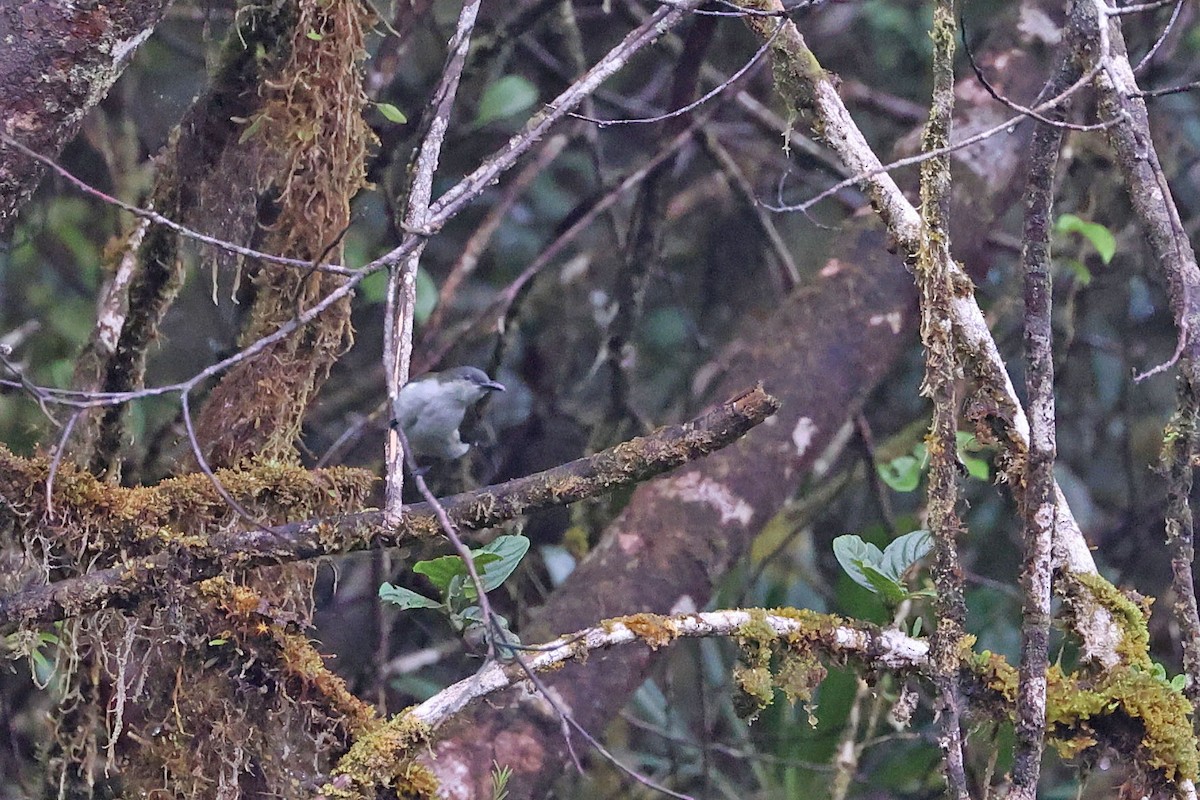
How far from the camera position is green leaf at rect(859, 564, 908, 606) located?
201cm

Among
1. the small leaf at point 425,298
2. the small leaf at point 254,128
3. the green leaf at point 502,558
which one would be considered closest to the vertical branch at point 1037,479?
the green leaf at point 502,558

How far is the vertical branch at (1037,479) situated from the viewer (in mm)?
1851

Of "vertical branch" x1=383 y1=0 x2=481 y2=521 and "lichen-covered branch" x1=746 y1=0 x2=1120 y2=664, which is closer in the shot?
"vertical branch" x1=383 y1=0 x2=481 y2=521

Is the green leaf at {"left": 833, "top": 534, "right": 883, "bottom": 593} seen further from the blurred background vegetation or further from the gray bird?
the blurred background vegetation

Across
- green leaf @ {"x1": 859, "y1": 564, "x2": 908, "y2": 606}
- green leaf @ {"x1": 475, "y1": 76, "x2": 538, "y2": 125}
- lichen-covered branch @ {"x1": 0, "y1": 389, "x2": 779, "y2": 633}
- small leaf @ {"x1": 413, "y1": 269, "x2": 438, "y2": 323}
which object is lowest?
green leaf @ {"x1": 859, "y1": 564, "x2": 908, "y2": 606}

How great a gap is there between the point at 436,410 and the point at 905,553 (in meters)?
0.95

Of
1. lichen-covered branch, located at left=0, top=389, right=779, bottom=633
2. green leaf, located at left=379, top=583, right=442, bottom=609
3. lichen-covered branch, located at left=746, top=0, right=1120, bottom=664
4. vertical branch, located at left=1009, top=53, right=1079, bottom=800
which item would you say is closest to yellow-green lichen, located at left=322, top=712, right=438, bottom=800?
green leaf, located at left=379, top=583, right=442, bottom=609

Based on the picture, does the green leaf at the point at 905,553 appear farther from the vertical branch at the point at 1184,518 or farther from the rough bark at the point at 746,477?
the rough bark at the point at 746,477

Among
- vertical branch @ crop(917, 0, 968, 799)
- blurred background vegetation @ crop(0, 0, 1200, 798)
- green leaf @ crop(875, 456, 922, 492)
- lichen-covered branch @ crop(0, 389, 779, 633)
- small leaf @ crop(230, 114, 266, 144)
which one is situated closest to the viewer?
lichen-covered branch @ crop(0, 389, 779, 633)

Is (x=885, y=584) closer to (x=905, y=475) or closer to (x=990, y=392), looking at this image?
(x=990, y=392)

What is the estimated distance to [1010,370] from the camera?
4594 mm

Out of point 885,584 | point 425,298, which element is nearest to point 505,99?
point 425,298

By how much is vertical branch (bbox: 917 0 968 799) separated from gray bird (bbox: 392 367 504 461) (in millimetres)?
951

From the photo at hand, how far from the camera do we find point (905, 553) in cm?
210
